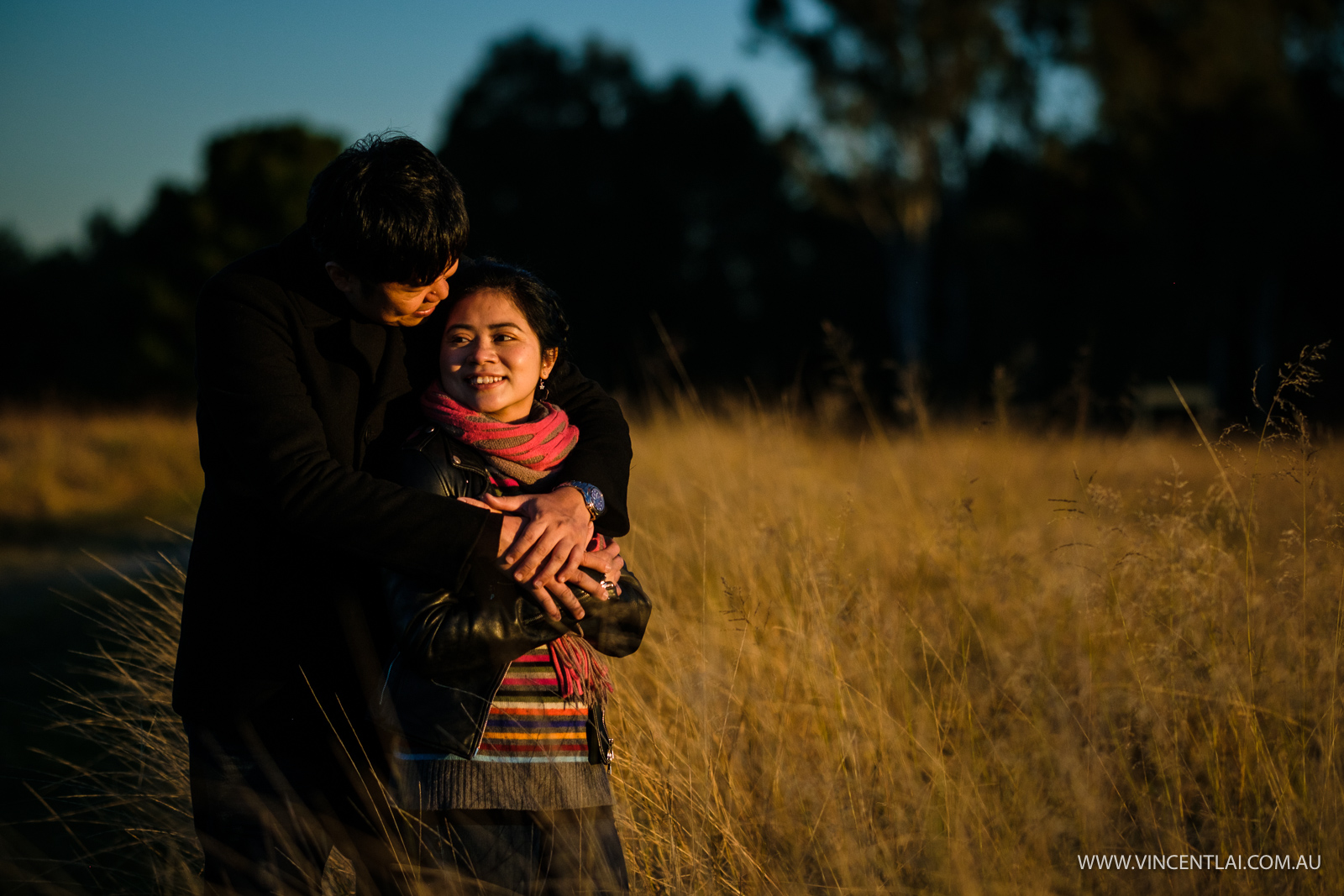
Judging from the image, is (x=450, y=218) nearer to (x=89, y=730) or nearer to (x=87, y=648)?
(x=89, y=730)

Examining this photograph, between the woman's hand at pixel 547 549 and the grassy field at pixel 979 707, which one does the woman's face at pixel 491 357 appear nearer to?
the woman's hand at pixel 547 549

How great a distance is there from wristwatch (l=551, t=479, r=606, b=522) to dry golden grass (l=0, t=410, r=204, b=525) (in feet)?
21.8

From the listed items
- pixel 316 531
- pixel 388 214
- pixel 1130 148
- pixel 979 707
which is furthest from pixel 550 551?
pixel 1130 148

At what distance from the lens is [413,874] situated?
160cm

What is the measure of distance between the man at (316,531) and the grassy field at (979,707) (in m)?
0.78

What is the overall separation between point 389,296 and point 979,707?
2007 millimetres

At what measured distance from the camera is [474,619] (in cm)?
141

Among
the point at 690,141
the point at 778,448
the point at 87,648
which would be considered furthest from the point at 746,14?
the point at 87,648

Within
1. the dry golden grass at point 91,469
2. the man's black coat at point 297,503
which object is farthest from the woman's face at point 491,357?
the dry golden grass at point 91,469

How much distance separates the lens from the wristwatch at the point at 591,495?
5.32 ft

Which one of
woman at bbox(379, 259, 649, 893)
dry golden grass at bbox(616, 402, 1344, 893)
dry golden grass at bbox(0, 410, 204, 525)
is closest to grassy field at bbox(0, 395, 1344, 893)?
dry golden grass at bbox(616, 402, 1344, 893)

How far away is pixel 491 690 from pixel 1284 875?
1740mm

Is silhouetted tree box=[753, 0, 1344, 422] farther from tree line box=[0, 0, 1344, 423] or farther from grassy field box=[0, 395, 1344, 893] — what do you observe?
A: grassy field box=[0, 395, 1344, 893]

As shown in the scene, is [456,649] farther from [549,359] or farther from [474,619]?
[549,359]
